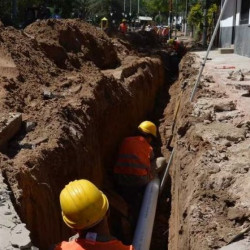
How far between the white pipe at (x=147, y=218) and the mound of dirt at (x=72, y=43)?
11.5 feet

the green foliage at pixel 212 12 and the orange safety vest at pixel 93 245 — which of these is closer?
the orange safety vest at pixel 93 245

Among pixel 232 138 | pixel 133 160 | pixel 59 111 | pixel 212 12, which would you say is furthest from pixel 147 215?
pixel 212 12

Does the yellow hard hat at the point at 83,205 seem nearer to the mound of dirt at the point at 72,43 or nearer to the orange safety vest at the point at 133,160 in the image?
the orange safety vest at the point at 133,160

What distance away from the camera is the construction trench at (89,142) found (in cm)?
436

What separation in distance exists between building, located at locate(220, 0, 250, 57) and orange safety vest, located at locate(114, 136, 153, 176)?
423 inches

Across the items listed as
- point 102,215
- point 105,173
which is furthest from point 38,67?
point 102,215

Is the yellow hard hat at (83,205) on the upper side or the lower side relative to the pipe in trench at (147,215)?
upper

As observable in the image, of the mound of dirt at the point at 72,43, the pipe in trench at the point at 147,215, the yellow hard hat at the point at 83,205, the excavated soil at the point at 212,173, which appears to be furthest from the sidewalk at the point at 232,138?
the mound of dirt at the point at 72,43

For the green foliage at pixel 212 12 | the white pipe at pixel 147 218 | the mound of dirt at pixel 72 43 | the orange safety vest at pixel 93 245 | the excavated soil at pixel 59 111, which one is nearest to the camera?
the orange safety vest at pixel 93 245

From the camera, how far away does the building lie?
58.5 ft

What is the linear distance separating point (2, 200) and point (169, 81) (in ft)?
45.9

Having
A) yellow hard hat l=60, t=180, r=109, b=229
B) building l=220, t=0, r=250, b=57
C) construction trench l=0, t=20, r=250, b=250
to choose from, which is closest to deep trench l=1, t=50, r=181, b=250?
construction trench l=0, t=20, r=250, b=250

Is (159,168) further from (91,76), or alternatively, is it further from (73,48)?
(73,48)

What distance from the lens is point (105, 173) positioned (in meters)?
7.60
